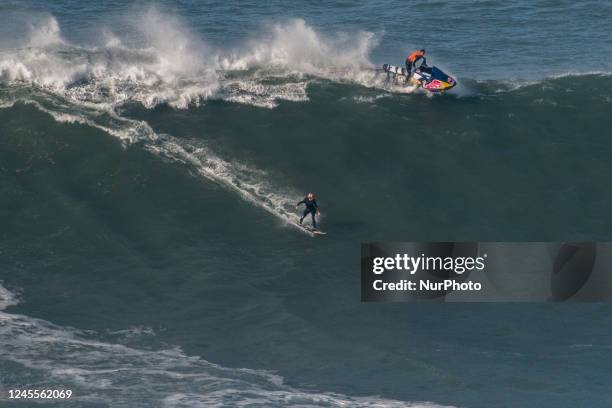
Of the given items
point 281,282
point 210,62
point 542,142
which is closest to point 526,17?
point 542,142

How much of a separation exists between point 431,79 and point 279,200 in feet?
42.2

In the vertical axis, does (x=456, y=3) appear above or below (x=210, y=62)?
above

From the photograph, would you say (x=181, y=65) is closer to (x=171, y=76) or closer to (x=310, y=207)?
(x=171, y=76)

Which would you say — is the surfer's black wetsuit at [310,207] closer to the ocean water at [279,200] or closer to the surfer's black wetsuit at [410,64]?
the ocean water at [279,200]

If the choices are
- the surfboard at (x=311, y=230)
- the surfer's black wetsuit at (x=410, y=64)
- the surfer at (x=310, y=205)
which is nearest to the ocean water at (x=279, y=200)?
the surfboard at (x=311, y=230)

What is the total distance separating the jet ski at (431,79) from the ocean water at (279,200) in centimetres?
70

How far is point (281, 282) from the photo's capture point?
36.5m

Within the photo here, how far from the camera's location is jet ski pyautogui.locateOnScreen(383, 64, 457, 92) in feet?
159

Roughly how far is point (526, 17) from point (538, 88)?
1351cm

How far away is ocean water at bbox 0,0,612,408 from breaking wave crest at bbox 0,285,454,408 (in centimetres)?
8

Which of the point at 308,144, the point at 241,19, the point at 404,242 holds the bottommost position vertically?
the point at 404,242

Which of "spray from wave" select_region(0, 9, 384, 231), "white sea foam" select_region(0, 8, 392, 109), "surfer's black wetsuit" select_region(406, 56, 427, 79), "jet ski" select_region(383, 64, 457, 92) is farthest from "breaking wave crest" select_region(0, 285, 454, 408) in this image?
"surfer's black wetsuit" select_region(406, 56, 427, 79)

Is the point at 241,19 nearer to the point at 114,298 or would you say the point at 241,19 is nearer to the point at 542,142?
the point at 542,142

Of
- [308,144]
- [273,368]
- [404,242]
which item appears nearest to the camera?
[273,368]
